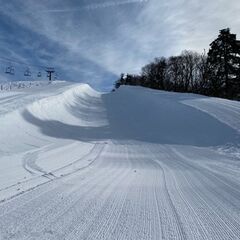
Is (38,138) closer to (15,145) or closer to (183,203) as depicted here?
(15,145)

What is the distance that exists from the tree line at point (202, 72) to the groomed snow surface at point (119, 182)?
32.3 meters

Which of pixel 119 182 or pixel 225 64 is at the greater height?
pixel 225 64

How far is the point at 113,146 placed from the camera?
15.7 metres

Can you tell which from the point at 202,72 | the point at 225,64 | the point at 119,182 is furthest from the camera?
the point at 202,72

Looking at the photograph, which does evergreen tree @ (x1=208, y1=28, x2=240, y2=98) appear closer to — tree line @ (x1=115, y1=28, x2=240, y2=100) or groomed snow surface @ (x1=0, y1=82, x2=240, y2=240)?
tree line @ (x1=115, y1=28, x2=240, y2=100)

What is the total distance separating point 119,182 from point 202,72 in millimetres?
70218

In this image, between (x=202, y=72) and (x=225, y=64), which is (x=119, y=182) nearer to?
(x=225, y=64)

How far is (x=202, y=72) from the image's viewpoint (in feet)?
244

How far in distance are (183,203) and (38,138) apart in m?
11.9

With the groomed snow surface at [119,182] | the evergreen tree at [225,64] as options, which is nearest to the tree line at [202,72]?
the evergreen tree at [225,64]

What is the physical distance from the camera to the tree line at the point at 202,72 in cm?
5169

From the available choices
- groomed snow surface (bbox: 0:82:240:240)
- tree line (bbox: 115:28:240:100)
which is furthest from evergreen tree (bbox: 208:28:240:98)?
groomed snow surface (bbox: 0:82:240:240)

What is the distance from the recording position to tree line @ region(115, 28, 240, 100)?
51688 millimetres

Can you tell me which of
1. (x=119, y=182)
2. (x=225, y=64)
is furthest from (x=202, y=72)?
(x=119, y=182)
